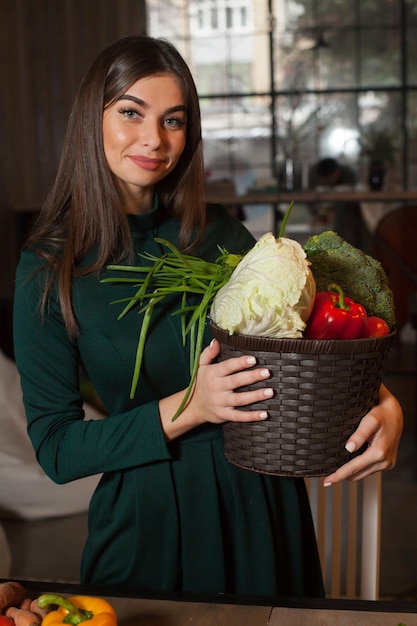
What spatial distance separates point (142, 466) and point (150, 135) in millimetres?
567

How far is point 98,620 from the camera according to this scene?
1.01 metres

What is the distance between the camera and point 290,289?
1061 mm

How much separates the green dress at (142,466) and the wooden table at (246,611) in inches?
8.8

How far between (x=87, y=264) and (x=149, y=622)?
612mm

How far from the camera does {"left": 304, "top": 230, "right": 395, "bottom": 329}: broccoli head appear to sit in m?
1.19

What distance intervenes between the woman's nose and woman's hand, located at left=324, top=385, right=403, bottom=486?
54cm

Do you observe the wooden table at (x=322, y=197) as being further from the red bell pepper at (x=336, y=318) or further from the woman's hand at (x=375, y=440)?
the red bell pepper at (x=336, y=318)

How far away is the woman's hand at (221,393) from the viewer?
3.63 feet

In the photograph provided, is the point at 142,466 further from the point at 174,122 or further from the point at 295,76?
the point at 295,76

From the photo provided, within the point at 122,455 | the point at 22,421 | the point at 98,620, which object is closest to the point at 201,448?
the point at 122,455

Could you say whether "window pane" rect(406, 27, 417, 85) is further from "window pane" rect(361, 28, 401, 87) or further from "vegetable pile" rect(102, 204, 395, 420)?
"vegetable pile" rect(102, 204, 395, 420)

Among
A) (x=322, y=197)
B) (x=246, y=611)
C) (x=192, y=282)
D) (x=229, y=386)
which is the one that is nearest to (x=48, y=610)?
(x=246, y=611)

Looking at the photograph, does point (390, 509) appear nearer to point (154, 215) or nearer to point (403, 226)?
point (403, 226)

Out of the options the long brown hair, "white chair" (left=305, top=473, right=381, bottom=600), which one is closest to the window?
"white chair" (left=305, top=473, right=381, bottom=600)
